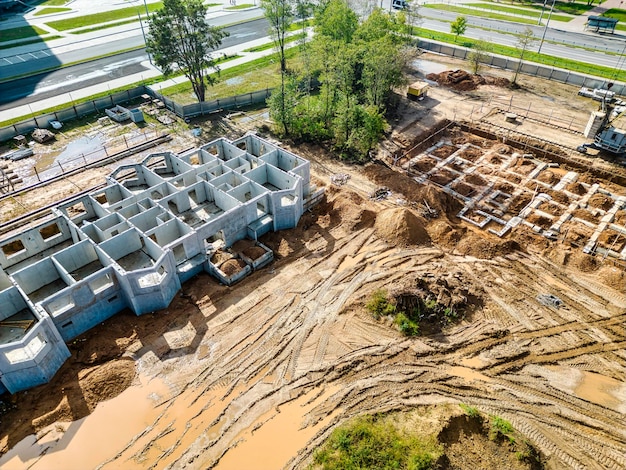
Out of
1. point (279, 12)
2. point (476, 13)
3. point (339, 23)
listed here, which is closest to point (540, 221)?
point (339, 23)

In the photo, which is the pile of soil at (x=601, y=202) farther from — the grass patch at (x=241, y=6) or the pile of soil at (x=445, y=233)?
the grass patch at (x=241, y=6)

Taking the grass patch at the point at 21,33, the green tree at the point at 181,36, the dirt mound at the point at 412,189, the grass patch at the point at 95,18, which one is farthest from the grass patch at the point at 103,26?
the dirt mound at the point at 412,189

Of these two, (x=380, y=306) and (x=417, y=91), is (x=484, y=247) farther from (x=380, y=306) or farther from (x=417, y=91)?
(x=417, y=91)

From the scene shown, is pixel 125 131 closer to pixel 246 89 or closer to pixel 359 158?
pixel 246 89

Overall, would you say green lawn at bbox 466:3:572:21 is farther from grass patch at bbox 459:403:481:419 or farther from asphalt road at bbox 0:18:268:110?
grass patch at bbox 459:403:481:419

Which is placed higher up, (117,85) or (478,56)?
(478,56)

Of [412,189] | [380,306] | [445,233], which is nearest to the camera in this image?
[380,306]
